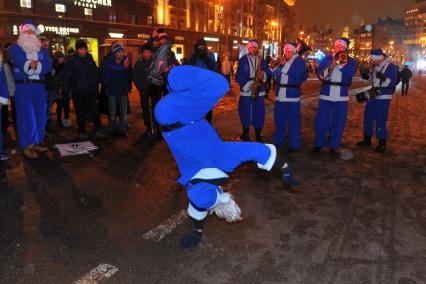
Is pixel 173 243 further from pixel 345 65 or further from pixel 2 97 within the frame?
pixel 345 65

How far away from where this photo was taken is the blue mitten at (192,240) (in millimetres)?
4004

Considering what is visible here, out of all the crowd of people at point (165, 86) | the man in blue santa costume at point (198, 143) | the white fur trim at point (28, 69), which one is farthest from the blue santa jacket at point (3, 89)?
the man in blue santa costume at point (198, 143)

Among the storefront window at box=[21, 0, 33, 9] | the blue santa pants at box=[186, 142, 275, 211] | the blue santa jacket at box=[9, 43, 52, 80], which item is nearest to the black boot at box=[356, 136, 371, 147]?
the blue santa pants at box=[186, 142, 275, 211]

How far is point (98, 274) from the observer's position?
346 cm

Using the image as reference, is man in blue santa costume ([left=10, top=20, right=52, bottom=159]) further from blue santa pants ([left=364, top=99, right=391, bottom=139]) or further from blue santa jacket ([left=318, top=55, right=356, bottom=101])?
blue santa pants ([left=364, top=99, right=391, bottom=139])

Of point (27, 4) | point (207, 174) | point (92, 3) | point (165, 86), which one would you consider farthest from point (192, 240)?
point (92, 3)

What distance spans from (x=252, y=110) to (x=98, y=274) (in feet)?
19.4

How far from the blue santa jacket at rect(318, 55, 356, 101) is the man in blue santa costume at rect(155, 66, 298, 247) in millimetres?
4063

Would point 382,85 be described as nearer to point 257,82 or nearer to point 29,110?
point 257,82

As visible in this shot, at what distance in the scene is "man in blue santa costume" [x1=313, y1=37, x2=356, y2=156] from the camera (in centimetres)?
745

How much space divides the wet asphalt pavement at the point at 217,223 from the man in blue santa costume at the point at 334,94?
0.54m

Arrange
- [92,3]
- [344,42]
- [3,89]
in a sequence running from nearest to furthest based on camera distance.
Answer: [3,89] → [344,42] → [92,3]

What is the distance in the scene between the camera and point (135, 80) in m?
9.02

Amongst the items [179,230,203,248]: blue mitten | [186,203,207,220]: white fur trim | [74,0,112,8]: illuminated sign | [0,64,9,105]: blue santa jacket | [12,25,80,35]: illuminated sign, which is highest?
[74,0,112,8]: illuminated sign
